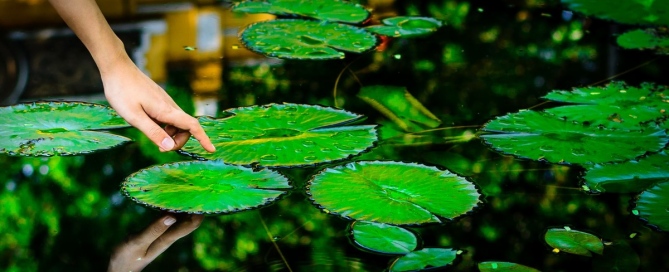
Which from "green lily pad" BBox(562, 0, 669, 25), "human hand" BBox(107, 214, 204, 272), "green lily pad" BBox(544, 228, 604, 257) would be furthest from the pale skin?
"green lily pad" BBox(562, 0, 669, 25)

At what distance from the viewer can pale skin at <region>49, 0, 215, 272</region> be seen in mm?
1665

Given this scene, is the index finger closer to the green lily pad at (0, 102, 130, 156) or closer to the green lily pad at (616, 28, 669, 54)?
the green lily pad at (0, 102, 130, 156)

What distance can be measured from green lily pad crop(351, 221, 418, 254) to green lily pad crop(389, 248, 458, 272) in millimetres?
25

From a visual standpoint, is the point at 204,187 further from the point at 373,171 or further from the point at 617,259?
the point at 617,259

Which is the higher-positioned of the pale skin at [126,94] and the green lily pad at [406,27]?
the pale skin at [126,94]

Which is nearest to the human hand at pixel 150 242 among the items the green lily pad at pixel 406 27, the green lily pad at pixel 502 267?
the green lily pad at pixel 502 267

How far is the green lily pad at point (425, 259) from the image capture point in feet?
5.46

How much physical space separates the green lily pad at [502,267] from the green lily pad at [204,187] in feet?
1.55

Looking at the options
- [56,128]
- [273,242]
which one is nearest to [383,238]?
[273,242]

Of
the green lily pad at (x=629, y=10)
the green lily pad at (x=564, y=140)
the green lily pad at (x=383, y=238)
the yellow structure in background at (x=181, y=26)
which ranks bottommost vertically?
the yellow structure in background at (x=181, y=26)

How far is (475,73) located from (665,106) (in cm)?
58

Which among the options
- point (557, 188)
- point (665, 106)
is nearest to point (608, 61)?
point (665, 106)

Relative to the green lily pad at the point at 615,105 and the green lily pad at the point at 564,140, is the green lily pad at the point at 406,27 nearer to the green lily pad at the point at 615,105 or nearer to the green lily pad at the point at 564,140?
the green lily pad at the point at 615,105

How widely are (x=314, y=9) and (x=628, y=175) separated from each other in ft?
5.07
